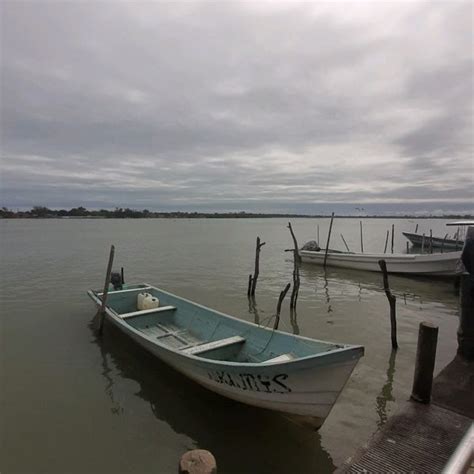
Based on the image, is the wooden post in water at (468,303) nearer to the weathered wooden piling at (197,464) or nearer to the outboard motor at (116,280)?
the weathered wooden piling at (197,464)

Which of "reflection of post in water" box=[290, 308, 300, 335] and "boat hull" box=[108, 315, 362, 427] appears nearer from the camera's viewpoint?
"boat hull" box=[108, 315, 362, 427]

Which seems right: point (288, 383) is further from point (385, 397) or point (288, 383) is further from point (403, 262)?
point (403, 262)

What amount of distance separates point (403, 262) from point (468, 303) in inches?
659

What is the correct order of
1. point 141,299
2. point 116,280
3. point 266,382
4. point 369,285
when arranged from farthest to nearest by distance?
point 369,285, point 116,280, point 141,299, point 266,382

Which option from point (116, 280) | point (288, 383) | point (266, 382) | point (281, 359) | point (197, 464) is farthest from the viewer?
point (116, 280)

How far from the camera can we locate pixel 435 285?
1942cm

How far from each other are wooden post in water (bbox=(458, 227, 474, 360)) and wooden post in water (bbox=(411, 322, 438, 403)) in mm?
1630

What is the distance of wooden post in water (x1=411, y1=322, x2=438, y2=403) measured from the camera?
16.8 ft

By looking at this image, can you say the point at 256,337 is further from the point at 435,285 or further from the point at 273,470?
the point at 435,285

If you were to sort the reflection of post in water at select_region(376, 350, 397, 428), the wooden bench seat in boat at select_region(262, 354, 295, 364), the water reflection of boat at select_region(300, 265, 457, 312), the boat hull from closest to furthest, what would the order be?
the boat hull < the wooden bench seat in boat at select_region(262, 354, 295, 364) < the reflection of post in water at select_region(376, 350, 397, 428) < the water reflection of boat at select_region(300, 265, 457, 312)

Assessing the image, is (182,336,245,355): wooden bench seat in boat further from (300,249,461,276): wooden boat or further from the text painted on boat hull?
(300,249,461,276): wooden boat

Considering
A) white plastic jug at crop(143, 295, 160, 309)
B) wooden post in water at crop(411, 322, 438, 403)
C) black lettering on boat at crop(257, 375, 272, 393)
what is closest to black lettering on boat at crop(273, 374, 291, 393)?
black lettering on boat at crop(257, 375, 272, 393)

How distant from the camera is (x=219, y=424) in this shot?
616 centimetres

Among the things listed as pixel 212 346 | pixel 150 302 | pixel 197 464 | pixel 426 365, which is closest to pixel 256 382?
pixel 212 346
